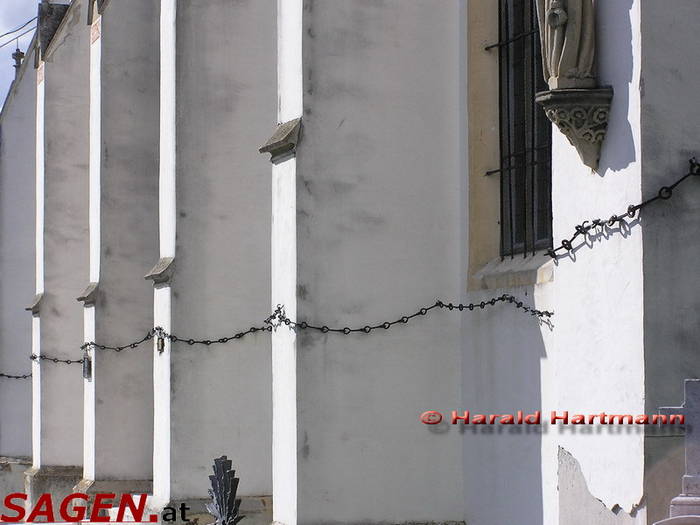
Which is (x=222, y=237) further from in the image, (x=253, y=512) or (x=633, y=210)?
(x=633, y=210)

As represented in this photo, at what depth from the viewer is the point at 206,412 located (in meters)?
14.4

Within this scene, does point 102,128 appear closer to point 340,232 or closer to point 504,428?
point 340,232

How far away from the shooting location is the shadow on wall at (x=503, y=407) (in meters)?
9.73

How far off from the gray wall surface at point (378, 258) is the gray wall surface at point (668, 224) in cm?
398

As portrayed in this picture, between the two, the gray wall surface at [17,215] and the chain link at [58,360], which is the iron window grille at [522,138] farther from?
the gray wall surface at [17,215]

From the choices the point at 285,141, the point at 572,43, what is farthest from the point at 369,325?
the point at 572,43

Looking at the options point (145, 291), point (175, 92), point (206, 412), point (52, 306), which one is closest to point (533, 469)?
point (206, 412)

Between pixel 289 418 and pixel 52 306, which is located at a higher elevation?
pixel 52 306

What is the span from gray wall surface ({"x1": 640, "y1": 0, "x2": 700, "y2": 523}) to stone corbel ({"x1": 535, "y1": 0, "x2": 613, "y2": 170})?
1.28ft

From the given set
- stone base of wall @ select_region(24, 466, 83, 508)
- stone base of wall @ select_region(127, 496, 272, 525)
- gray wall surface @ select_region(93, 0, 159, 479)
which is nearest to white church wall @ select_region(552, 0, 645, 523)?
stone base of wall @ select_region(127, 496, 272, 525)

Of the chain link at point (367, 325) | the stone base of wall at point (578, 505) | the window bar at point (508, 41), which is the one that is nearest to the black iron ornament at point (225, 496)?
the chain link at point (367, 325)

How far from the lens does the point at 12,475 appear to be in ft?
81.4

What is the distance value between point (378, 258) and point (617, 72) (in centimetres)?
400

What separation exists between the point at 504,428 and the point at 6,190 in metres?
18.1
